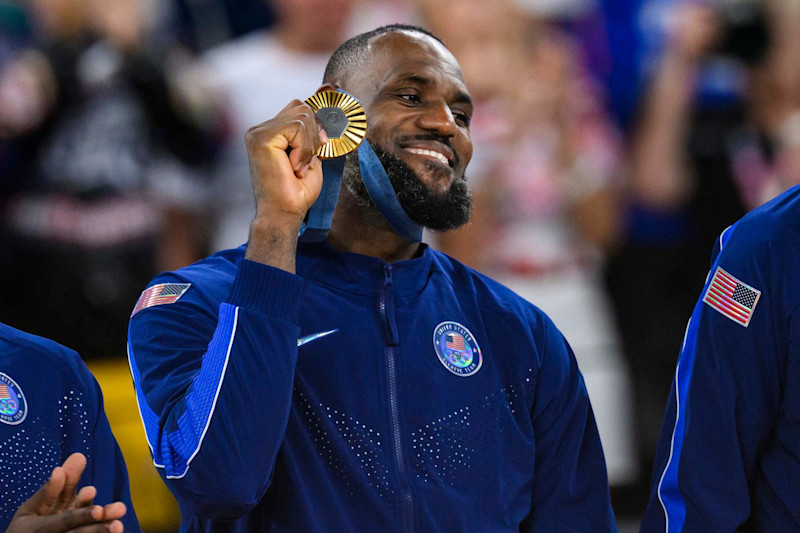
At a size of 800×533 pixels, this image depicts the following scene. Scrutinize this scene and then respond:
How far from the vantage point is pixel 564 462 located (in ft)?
6.75

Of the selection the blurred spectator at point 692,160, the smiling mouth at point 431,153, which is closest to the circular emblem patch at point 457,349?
the smiling mouth at point 431,153

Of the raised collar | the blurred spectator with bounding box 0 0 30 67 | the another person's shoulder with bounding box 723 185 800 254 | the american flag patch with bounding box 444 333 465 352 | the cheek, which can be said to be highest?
the blurred spectator with bounding box 0 0 30 67

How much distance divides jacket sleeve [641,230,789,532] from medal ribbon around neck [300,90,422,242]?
65 centimetres

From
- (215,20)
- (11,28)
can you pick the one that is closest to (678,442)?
(215,20)

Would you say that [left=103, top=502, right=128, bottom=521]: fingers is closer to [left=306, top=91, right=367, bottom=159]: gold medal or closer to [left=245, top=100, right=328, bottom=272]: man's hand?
[left=245, top=100, right=328, bottom=272]: man's hand

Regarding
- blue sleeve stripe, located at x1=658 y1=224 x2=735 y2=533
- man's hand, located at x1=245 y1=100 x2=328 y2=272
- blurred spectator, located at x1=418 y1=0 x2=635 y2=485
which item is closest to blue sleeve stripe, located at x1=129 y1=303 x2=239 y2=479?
man's hand, located at x1=245 y1=100 x2=328 y2=272

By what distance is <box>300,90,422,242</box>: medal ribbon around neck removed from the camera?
6.38 feet

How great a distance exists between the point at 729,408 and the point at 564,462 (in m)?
0.34

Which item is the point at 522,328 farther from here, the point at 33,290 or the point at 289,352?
the point at 33,290

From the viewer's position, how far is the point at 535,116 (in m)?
4.61

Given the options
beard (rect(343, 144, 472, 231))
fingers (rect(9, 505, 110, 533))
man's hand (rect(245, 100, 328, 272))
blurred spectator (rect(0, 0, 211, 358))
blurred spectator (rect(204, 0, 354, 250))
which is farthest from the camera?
blurred spectator (rect(204, 0, 354, 250))

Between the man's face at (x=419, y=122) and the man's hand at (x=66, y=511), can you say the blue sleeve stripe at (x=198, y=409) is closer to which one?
the man's hand at (x=66, y=511)

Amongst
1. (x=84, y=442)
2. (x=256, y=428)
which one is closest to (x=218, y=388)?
(x=256, y=428)

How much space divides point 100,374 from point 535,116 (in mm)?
2133
